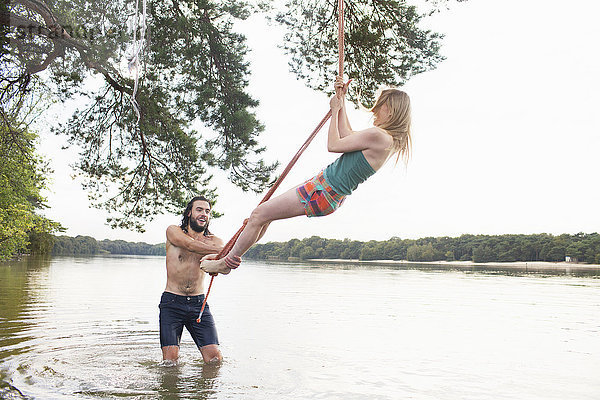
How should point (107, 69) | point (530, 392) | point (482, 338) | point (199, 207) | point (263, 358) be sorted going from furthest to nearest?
point (107, 69), point (482, 338), point (263, 358), point (199, 207), point (530, 392)

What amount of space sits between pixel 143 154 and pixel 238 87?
8.08 ft

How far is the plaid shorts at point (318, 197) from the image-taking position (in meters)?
4.34

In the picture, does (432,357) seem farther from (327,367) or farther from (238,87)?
(238,87)

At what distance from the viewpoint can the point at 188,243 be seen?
5.90 m

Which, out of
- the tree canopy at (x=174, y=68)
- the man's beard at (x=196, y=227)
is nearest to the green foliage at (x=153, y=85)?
the tree canopy at (x=174, y=68)

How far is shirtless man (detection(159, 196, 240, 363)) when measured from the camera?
602 centimetres

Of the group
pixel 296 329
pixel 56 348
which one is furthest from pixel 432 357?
pixel 56 348

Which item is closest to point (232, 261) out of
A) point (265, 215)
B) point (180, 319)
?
point (265, 215)

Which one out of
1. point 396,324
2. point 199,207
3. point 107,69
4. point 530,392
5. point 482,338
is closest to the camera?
point 530,392

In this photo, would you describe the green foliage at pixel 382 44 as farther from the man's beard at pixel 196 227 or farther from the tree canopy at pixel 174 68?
the man's beard at pixel 196 227

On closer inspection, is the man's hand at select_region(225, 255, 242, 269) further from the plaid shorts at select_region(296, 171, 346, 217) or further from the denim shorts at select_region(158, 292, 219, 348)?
the denim shorts at select_region(158, 292, 219, 348)

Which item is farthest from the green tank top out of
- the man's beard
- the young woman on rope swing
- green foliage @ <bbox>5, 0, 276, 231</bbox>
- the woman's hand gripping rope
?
green foliage @ <bbox>5, 0, 276, 231</bbox>

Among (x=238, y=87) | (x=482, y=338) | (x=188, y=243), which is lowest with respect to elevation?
(x=482, y=338)

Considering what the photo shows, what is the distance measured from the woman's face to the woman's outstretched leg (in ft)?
2.80
